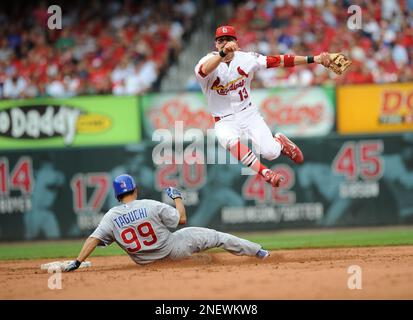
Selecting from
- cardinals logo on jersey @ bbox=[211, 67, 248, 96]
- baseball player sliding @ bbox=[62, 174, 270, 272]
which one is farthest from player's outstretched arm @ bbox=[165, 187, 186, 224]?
cardinals logo on jersey @ bbox=[211, 67, 248, 96]

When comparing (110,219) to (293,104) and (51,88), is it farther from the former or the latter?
(51,88)

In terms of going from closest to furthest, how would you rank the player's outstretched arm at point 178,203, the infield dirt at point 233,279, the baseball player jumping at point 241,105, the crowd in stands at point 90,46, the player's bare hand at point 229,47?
the infield dirt at point 233,279 → the player's bare hand at point 229,47 → the player's outstretched arm at point 178,203 → the baseball player jumping at point 241,105 → the crowd in stands at point 90,46

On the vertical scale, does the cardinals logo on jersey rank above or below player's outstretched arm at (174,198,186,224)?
above

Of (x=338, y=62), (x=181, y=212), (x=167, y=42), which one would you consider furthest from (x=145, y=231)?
(x=167, y=42)

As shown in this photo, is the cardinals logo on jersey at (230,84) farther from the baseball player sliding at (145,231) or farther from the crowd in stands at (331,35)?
the crowd in stands at (331,35)

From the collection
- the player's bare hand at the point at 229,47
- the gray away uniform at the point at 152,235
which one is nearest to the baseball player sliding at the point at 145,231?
the gray away uniform at the point at 152,235

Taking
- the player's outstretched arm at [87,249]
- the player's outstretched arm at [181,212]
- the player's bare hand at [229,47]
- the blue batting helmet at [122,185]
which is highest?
the player's bare hand at [229,47]

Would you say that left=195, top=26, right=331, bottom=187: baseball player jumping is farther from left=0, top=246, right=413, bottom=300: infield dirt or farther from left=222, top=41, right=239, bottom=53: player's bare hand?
left=0, top=246, right=413, bottom=300: infield dirt
